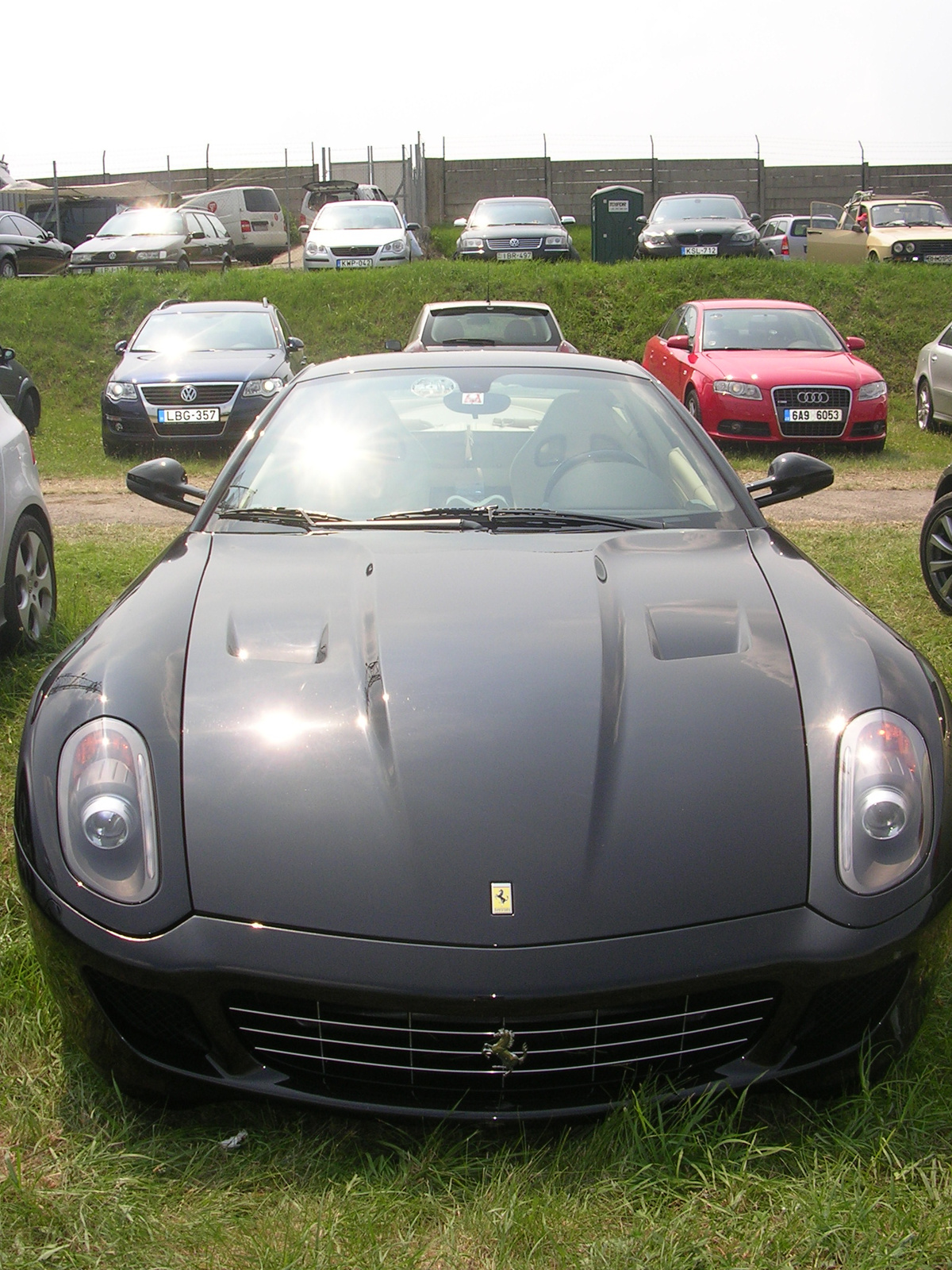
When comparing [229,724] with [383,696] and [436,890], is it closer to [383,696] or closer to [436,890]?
[383,696]

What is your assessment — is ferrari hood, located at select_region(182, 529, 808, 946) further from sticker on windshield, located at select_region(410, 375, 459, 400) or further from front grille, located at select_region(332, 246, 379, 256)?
front grille, located at select_region(332, 246, 379, 256)

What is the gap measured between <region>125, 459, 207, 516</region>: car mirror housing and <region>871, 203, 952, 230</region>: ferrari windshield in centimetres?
1851

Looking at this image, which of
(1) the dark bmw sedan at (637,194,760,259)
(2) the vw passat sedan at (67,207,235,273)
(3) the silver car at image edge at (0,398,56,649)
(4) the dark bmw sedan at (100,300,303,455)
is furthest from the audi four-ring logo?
(2) the vw passat sedan at (67,207,235,273)

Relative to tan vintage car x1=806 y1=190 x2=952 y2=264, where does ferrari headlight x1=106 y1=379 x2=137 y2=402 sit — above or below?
below

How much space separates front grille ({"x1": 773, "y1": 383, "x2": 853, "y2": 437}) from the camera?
1158 cm

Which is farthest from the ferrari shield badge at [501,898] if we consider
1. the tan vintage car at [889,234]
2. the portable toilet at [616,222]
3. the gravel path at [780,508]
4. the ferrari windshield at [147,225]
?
the portable toilet at [616,222]

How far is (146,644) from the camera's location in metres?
2.65

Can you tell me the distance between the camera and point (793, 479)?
3713 millimetres

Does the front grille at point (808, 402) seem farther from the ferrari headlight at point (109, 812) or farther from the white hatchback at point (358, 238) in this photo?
the ferrari headlight at point (109, 812)

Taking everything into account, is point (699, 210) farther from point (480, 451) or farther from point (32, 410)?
point (480, 451)

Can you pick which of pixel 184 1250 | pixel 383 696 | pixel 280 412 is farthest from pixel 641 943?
pixel 280 412

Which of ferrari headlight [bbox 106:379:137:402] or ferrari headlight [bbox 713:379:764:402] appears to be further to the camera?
ferrari headlight [bbox 106:379:137:402]

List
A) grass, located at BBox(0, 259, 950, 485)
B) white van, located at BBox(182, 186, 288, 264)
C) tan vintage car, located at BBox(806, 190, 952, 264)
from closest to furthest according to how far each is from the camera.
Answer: grass, located at BBox(0, 259, 950, 485) < tan vintage car, located at BBox(806, 190, 952, 264) < white van, located at BBox(182, 186, 288, 264)

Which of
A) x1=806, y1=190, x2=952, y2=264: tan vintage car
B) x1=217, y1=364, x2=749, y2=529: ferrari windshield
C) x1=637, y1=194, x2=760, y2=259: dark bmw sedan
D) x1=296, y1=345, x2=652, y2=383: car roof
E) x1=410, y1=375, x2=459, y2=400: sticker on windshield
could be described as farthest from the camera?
x1=637, y1=194, x2=760, y2=259: dark bmw sedan
